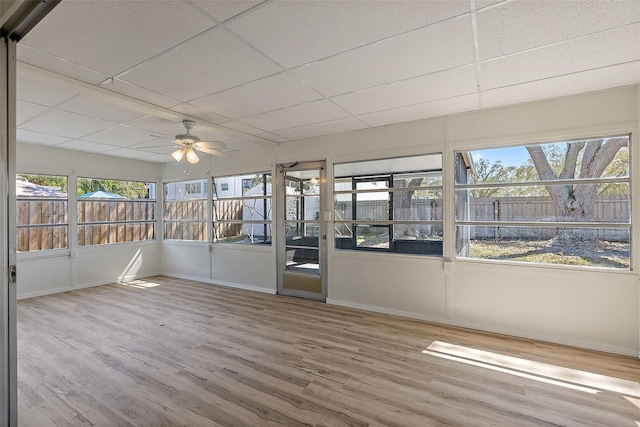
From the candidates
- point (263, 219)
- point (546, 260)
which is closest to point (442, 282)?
point (546, 260)

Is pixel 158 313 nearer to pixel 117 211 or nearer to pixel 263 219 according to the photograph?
pixel 263 219

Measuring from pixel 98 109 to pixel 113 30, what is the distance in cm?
184

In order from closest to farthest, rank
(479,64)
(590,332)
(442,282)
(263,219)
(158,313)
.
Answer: (479,64)
(590,332)
(442,282)
(158,313)
(263,219)

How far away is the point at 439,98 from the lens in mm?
3217

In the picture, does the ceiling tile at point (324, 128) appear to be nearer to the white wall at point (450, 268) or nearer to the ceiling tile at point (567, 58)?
the white wall at point (450, 268)

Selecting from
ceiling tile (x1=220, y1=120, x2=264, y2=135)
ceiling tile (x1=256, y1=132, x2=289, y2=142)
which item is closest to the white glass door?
ceiling tile (x1=256, y1=132, x2=289, y2=142)

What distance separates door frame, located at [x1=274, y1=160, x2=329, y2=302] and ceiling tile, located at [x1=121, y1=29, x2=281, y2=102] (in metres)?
2.22

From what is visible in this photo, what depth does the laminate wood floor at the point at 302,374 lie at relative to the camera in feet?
6.81

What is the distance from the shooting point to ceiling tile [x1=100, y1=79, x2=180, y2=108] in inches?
111

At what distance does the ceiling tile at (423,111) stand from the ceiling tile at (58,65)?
2.78 m

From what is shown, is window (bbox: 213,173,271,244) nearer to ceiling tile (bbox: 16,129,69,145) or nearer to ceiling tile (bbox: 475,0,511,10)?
ceiling tile (bbox: 16,129,69,145)

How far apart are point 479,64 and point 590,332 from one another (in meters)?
2.92

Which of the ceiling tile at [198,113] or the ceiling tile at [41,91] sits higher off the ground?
the ceiling tile at [198,113]

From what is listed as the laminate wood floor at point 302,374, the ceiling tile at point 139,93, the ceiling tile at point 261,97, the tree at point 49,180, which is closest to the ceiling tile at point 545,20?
the ceiling tile at point 261,97
